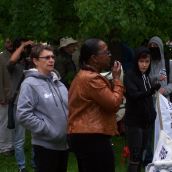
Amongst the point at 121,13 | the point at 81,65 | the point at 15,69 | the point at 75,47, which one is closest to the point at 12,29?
the point at 15,69

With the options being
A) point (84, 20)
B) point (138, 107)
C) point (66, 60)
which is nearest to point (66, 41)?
point (66, 60)

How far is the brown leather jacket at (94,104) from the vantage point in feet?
16.9

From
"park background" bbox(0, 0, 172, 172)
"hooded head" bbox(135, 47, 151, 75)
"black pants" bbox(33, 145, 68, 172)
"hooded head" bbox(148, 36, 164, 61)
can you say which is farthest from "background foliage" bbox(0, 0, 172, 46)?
"black pants" bbox(33, 145, 68, 172)

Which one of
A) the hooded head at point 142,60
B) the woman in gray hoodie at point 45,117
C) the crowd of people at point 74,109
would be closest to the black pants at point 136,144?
the crowd of people at point 74,109

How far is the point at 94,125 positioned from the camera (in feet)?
17.0

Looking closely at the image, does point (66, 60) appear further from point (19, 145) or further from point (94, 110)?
point (94, 110)

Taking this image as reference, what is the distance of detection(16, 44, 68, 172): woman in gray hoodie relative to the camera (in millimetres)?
5652

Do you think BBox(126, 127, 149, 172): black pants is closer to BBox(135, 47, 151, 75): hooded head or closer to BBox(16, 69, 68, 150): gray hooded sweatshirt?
BBox(135, 47, 151, 75): hooded head

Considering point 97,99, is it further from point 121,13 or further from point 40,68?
point 121,13

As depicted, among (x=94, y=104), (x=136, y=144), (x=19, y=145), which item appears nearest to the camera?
(x=94, y=104)

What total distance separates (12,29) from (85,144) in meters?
3.86

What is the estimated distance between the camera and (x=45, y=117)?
5.70 metres

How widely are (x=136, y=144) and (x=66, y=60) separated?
2.37 m

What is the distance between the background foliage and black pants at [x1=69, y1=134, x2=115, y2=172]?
2.19 metres
